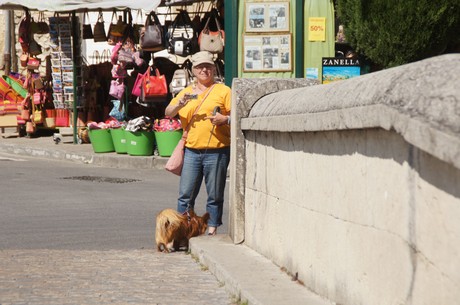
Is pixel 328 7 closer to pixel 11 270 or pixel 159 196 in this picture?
pixel 159 196

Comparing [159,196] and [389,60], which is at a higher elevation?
[389,60]

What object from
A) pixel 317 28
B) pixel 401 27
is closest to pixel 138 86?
pixel 317 28

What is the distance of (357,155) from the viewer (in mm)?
5867

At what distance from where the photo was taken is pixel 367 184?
5.70 m

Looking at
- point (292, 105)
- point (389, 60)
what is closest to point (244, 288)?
point (292, 105)

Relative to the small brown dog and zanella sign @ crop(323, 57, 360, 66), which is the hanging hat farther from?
zanella sign @ crop(323, 57, 360, 66)

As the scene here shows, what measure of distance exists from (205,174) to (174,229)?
0.62 meters

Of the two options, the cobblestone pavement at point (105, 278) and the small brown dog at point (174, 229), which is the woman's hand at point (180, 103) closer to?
the small brown dog at point (174, 229)

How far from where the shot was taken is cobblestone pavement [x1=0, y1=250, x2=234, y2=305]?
7.55 m

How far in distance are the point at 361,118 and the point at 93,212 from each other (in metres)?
8.01

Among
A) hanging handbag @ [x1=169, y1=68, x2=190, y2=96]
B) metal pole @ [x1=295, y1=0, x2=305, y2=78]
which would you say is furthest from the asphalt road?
metal pole @ [x1=295, y1=0, x2=305, y2=78]

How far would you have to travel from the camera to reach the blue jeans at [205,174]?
10.2 meters

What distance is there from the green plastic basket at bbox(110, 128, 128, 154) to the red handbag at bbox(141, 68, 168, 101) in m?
0.75

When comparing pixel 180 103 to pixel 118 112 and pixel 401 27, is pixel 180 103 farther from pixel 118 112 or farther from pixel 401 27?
pixel 118 112
